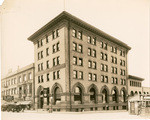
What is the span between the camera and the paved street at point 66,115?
8156 millimetres

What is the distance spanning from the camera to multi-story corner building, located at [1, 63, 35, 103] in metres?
8.22

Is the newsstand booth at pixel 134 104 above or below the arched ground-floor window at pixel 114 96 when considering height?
below

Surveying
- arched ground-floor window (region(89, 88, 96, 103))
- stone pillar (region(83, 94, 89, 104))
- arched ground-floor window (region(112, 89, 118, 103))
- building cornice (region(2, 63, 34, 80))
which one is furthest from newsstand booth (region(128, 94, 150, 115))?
building cornice (region(2, 63, 34, 80))

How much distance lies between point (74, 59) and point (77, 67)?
37 centimetres

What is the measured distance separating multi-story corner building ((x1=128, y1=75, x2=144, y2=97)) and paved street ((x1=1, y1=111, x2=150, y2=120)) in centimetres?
109

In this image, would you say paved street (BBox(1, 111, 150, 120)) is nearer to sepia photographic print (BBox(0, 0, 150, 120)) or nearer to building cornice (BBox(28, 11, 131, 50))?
sepia photographic print (BBox(0, 0, 150, 120))

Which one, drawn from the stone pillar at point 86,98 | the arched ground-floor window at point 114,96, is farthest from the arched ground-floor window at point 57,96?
the arched ground-floor window at point 114,96

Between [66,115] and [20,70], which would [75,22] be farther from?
[66,115]

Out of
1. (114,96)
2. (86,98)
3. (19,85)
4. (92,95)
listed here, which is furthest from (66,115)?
(114,96)

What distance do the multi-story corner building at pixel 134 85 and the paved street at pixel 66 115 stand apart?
1.09 metres

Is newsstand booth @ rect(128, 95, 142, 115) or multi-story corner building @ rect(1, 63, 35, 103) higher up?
multi-story corner building @ rect(1, 63, 35, 103)

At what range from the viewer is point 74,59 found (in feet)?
32.8

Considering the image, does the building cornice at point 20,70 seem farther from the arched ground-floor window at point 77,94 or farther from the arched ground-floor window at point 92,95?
the arched ground-floor window at point 92,95

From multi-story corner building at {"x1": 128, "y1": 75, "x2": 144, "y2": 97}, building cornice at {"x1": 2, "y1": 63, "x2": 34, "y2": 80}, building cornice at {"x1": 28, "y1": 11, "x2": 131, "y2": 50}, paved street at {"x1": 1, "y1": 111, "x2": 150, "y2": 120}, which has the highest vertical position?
building cornice at {"x1": 28, "y1": 11, "x2": 131, "y2": 50}
